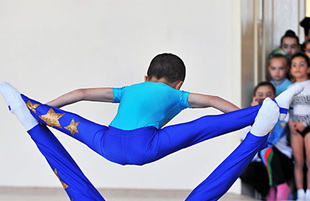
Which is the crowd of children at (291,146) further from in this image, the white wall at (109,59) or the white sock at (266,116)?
the white sock at (266,116)

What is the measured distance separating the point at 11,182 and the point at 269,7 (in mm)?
2691

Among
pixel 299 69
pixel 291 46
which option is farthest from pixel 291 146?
pixel 291 46

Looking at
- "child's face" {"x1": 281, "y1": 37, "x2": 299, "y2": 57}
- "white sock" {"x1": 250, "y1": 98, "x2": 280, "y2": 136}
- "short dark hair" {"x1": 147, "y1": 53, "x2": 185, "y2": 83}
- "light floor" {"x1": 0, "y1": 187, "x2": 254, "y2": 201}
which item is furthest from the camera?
"child's face" {"x1": 281, "y1": 37, "x2": 299, "y2": 57}

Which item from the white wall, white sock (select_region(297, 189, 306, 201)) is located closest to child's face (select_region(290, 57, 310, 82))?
the white wall

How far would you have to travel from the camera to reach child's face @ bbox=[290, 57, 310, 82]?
4.44m

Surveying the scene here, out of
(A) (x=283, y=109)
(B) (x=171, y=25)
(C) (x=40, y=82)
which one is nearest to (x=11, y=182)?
(C) (x=40, y=82)

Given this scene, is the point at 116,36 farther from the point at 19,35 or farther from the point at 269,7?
the point at 269,7

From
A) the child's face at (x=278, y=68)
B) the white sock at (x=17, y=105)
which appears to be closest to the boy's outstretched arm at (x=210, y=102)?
the white sock at (x=17, y=105)

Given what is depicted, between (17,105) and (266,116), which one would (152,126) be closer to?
(266,116)

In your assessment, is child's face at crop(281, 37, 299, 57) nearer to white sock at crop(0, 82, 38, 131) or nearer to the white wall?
the white wall

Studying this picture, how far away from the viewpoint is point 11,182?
16.6ft

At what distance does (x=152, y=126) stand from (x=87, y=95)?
1.25 feet

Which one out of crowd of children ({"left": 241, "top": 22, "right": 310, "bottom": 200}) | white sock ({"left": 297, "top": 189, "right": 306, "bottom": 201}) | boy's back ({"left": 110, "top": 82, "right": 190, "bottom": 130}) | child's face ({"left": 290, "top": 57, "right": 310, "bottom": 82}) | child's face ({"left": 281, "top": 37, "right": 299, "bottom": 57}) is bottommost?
white sock ({"left": 297, "top": 189, "right": 306, "bottom": 201})

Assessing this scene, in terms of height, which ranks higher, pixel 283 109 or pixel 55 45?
pixel 55 45
